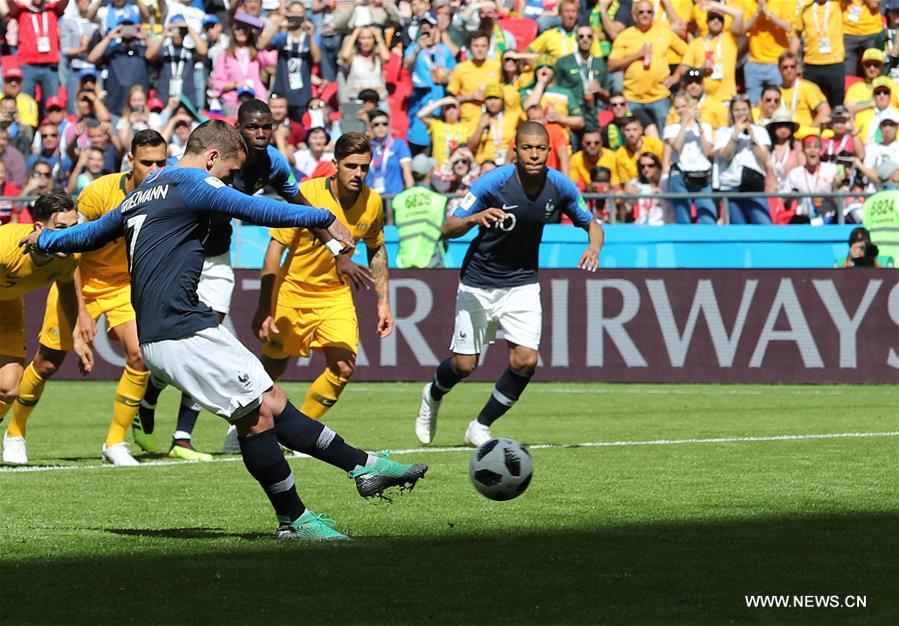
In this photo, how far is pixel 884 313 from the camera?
18.9m

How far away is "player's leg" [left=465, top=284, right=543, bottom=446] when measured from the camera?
13031 millimetres

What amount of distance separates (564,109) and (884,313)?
5.82 meters

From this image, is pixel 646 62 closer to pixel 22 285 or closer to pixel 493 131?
pixel 493 131

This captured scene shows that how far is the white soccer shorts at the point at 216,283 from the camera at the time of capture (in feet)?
41.7

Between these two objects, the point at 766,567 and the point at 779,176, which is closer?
the point at 766,567

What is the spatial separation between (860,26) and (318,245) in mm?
12842

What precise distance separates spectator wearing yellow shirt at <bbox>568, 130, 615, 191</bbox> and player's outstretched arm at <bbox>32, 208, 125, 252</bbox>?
1337 cm

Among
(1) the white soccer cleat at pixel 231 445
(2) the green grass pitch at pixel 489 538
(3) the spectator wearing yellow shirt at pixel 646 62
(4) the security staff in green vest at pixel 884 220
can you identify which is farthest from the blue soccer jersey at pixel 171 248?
(3) the spectator wearing yellow shirt at pixel 646 62

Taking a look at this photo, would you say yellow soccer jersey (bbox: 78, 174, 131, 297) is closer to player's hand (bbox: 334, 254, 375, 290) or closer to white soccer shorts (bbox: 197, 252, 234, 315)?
white soccer shorts (bbox: 197, 252, 234, 315)

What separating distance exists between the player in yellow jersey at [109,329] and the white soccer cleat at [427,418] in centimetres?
226

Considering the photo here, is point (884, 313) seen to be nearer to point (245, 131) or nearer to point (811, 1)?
point (811, 1)

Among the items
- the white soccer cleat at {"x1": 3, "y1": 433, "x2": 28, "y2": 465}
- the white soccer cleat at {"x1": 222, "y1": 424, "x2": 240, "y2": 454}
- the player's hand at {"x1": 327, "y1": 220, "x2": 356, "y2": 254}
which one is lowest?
the white soccer cleat at {"x1": 222, "y1": 424, "x2": 240, "y2": 454}

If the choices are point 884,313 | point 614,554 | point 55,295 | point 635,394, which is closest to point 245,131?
point 55,295

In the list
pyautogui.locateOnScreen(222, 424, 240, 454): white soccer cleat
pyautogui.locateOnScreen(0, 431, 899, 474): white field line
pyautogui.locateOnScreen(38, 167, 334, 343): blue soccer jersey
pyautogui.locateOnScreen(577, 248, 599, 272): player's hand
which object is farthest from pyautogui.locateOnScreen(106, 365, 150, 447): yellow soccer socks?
pyautogui.locateOnScreen(38, 167, 334, 343): blue soccer jersey
